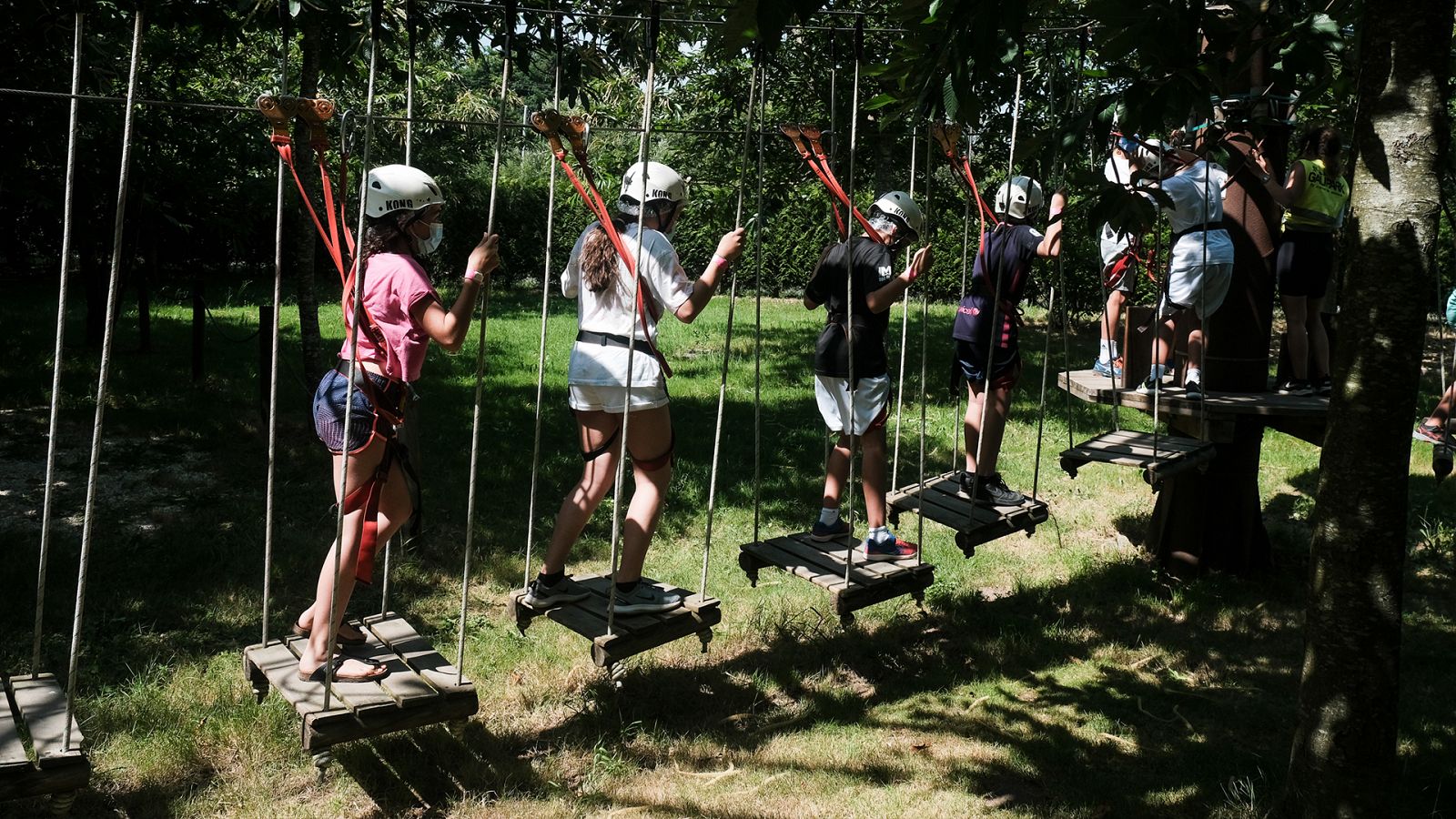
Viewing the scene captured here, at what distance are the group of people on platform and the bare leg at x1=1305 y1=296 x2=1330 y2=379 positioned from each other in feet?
0.29

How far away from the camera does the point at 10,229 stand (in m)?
15.6

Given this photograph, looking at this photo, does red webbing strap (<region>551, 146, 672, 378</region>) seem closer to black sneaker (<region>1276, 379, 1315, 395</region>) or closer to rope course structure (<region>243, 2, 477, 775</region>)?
rope course structure (<region>243, 2, 477, 775</region>)

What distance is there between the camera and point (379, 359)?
3906 millimetres

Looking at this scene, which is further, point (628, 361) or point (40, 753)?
point (628, 361)

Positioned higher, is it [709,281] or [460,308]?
[709,281]

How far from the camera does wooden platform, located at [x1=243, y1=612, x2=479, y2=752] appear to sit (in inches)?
140

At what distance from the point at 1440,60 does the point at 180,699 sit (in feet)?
15.1

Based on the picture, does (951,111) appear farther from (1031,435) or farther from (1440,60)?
(1031,435)

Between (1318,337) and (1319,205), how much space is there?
2.30ft

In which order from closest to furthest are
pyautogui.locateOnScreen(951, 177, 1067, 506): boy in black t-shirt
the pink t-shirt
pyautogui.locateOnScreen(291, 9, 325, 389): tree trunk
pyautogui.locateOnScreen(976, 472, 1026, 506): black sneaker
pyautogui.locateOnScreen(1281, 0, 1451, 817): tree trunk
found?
pyautogui.locateOnScreen(1281, 0, 1451, 817): tree trunk < the pink t-shirt < pyautogui.locateOnScreen(951, 177, 1067, 506): boy in black t-shirt < pyautogui.locateOnScreen(976, 472, 1026, 506): black sneaker < pyautogui.locateOnScreen(291, 9, 325, 389): tree trunk

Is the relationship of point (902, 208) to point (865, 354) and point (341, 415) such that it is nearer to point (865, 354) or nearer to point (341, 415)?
point (865, 354)

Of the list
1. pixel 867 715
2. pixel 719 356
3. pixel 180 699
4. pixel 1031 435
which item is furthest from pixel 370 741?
pixel 719 356

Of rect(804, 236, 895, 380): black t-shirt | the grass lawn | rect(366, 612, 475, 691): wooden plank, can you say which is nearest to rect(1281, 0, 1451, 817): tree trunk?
the grass lawn

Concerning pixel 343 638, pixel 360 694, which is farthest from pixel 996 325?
pixel 360 694
